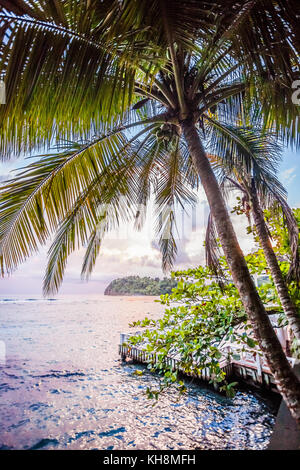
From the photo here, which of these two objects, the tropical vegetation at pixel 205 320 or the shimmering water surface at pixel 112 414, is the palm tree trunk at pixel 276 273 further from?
the shimmering water surface at pixel 112 414

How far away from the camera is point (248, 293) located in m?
2.05

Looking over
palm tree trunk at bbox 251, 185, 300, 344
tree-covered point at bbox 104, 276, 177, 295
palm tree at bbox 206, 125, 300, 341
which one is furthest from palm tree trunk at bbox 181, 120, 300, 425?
tree-covered point at bbox 104, 276, 177, 295

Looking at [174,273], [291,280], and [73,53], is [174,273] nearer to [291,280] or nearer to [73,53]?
[291,280]

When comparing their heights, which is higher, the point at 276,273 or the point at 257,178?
the point at 257,178

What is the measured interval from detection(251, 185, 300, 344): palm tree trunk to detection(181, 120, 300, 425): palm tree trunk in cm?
78

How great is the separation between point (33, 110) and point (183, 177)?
371 centimetres

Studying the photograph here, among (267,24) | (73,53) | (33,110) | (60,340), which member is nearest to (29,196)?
(33,110)

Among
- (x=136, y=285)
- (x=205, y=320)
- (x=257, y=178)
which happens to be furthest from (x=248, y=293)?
(x=136, y=285)

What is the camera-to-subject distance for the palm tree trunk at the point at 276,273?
8.44 ft

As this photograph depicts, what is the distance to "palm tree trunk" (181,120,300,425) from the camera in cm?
182

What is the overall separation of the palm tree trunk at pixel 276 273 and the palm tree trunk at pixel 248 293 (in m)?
0.78

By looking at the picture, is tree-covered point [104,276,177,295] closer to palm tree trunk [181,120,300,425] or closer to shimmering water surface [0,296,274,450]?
shimmering water surface [0,296,274,450]

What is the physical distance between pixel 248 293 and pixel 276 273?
1198 millimetres

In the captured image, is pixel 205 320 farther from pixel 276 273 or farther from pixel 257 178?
pixel 257 178
